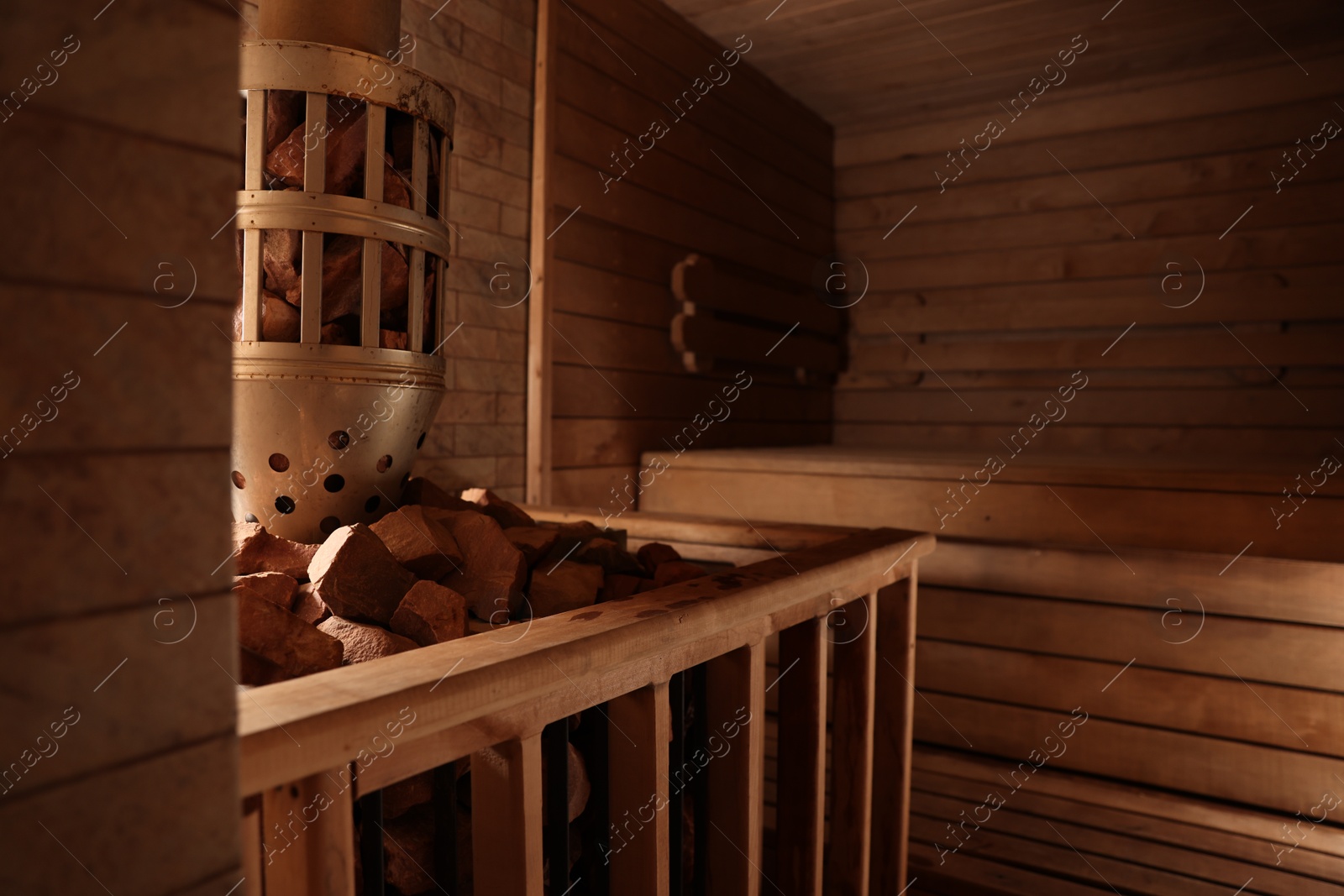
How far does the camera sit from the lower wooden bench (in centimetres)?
179

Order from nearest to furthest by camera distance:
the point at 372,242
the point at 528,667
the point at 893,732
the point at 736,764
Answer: the point at 528,667, the point at 736,764, the point at 372,242, the point at 893,732

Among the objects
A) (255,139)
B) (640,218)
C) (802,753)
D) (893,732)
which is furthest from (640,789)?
(640,218)

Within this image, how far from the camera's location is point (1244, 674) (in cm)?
204

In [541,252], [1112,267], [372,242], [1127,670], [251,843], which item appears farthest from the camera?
[1112,267]

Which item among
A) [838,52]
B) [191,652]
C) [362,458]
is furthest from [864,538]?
[838,52]

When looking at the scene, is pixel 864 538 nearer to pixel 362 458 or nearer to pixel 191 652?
pixel 362 458

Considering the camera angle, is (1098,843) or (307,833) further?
(1098,843)

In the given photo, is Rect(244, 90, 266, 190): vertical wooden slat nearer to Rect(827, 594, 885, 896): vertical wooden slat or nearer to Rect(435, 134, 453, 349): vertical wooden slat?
Rect(435, 134, 453, 349): vertical wooden slat

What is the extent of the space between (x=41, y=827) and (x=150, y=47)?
388mm

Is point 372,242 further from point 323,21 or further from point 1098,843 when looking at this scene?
point 1098,843

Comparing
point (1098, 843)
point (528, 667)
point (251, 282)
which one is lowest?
point (1098, 843)

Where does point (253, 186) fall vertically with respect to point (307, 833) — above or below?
above

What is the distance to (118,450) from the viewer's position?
453 mm

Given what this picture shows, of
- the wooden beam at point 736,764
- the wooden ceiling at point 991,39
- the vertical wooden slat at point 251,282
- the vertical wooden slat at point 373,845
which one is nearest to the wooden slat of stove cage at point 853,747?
the wooden beam at point 736,764
